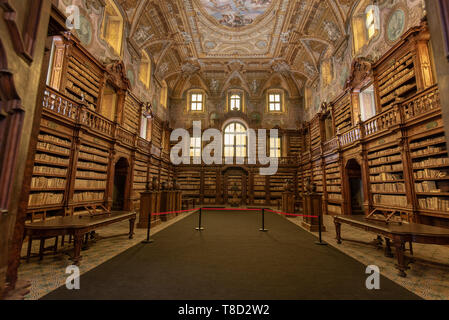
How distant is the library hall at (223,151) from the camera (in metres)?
2.27

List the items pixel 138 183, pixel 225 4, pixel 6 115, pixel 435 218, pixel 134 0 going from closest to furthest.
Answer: pixel 6 115
pixel 435 218
pixel 134 0
pixel 138 183
pixel 225 4

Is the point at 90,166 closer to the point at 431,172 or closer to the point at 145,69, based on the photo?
the point at 145,69

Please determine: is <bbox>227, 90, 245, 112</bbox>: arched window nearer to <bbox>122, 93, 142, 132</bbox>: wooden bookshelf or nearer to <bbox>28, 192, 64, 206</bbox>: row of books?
<bbox>122, 93, 142, 132</bbox>: wooden bookshelf

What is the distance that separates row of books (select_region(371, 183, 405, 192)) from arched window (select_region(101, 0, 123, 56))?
1240 cm

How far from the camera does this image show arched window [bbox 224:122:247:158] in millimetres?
16531

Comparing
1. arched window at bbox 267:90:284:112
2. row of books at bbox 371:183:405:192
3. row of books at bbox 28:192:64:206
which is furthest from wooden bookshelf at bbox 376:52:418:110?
row of books at bbox 28:192:64:206

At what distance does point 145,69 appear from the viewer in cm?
1308

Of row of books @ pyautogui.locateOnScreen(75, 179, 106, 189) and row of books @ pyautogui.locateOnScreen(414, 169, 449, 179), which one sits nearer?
row of books @ pyautogui.locateOnScreen(414, 169, 449, 179)

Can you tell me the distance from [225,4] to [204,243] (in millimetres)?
13317

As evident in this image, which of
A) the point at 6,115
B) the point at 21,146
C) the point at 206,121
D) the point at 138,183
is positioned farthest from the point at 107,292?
the point at 206,121

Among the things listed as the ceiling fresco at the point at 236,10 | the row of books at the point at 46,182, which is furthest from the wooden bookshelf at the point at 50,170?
the ceiling fresco at the point at 236,10

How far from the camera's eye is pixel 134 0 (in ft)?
31.7

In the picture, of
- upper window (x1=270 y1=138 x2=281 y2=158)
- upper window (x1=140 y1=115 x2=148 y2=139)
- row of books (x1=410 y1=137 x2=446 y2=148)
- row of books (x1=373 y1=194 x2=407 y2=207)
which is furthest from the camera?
upper window (x1=270 y1=138 x2=281 y2=158)

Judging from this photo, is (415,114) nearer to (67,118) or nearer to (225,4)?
(67,118)
